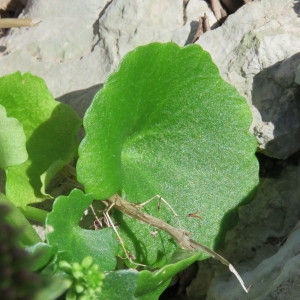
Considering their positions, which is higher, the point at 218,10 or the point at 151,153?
the point at 218,10

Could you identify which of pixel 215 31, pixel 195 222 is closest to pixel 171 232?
pixel 195 222

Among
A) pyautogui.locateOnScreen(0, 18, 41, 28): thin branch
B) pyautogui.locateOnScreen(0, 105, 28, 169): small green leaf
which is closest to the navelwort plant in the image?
pyautogui.locateOnScreen(0, 105, 28, 169): small green leaf

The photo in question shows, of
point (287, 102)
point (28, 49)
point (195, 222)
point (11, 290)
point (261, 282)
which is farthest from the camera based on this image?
point (28, 49)

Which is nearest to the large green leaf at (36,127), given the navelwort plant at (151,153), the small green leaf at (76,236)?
the navelwort plant at (151,153)

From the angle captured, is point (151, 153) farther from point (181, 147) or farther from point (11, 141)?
point (11, 141)

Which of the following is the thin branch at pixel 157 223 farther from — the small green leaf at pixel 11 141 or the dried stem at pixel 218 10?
the dried stem at pixel 218 10

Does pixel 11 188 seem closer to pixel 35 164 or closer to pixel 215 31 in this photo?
pixel 35 164

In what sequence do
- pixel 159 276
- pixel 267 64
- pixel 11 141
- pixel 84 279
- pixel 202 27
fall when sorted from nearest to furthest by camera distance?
1. pixel 84 279
2. pixel 159 276
3. pixel 11 141
4. pixel 267 64
5. pixel 202 27

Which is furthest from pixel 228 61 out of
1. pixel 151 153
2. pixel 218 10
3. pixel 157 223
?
pixel 157 223
